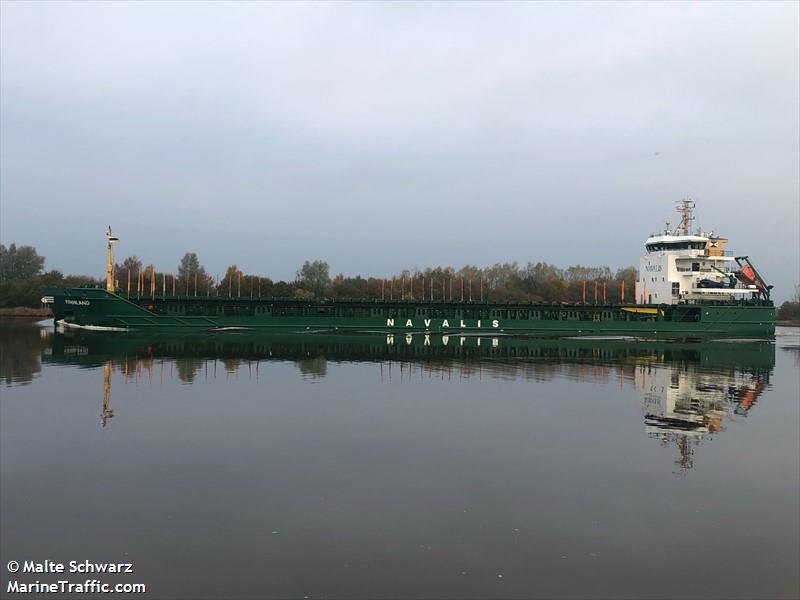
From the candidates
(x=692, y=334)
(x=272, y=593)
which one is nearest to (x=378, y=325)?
(x=692, y=334)

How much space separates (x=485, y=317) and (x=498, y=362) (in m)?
26.7

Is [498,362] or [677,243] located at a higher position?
[677,243]

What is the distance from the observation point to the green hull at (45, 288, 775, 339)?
186 ft

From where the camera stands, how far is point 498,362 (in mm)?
35188

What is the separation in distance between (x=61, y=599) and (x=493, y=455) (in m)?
10.5

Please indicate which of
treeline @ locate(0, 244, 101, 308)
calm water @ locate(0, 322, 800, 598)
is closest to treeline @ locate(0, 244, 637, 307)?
treeline @ locate(0, 244, 101, 308)

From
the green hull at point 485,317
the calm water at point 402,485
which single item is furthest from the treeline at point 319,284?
the calm water at point 402,485

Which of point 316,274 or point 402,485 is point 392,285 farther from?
point 402,485

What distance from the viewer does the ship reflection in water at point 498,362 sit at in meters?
21.8

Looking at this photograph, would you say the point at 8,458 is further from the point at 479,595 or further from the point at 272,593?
the point at 479,595

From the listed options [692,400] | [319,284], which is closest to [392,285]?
[319,284]

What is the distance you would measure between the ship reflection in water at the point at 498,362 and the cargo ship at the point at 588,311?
668 cm

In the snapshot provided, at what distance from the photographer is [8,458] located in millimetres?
13727

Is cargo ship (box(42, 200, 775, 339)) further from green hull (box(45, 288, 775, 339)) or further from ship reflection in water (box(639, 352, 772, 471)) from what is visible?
ship reflection in water (box(639, 352, 772, 471))
